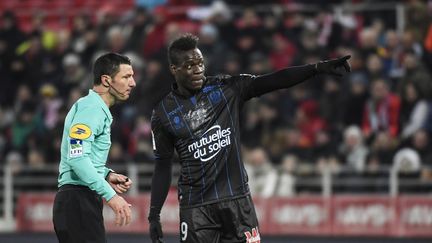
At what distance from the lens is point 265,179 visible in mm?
16000

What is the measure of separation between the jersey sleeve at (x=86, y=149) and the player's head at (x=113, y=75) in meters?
0.28

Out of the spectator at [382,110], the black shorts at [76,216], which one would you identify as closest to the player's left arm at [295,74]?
the black shorts at [76,216]

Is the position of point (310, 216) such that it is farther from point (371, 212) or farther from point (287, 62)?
point (287, 62)

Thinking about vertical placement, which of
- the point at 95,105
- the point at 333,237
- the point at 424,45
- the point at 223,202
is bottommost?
the point at 333,237

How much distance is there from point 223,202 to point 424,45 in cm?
940

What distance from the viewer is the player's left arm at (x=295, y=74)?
7.23 meters

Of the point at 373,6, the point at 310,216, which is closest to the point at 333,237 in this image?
the point at 310,216

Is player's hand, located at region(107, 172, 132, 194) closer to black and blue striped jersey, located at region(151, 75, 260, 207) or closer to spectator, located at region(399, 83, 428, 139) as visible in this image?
black and blue striped jersey, located at region(151, 75, 260, 207)

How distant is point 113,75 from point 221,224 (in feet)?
4.28

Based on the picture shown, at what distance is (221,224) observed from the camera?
7500mm

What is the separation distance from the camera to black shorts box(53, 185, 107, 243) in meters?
7.40

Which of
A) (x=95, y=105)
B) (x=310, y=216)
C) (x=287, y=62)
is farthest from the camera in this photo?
(x=287, y=62)

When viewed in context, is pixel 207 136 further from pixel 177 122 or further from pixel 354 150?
pixel 354 150

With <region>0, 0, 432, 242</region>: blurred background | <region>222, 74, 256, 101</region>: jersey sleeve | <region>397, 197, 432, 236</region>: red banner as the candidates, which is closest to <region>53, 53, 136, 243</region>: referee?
<region>222, 74, 256, 101</region>: jersey sleeve
